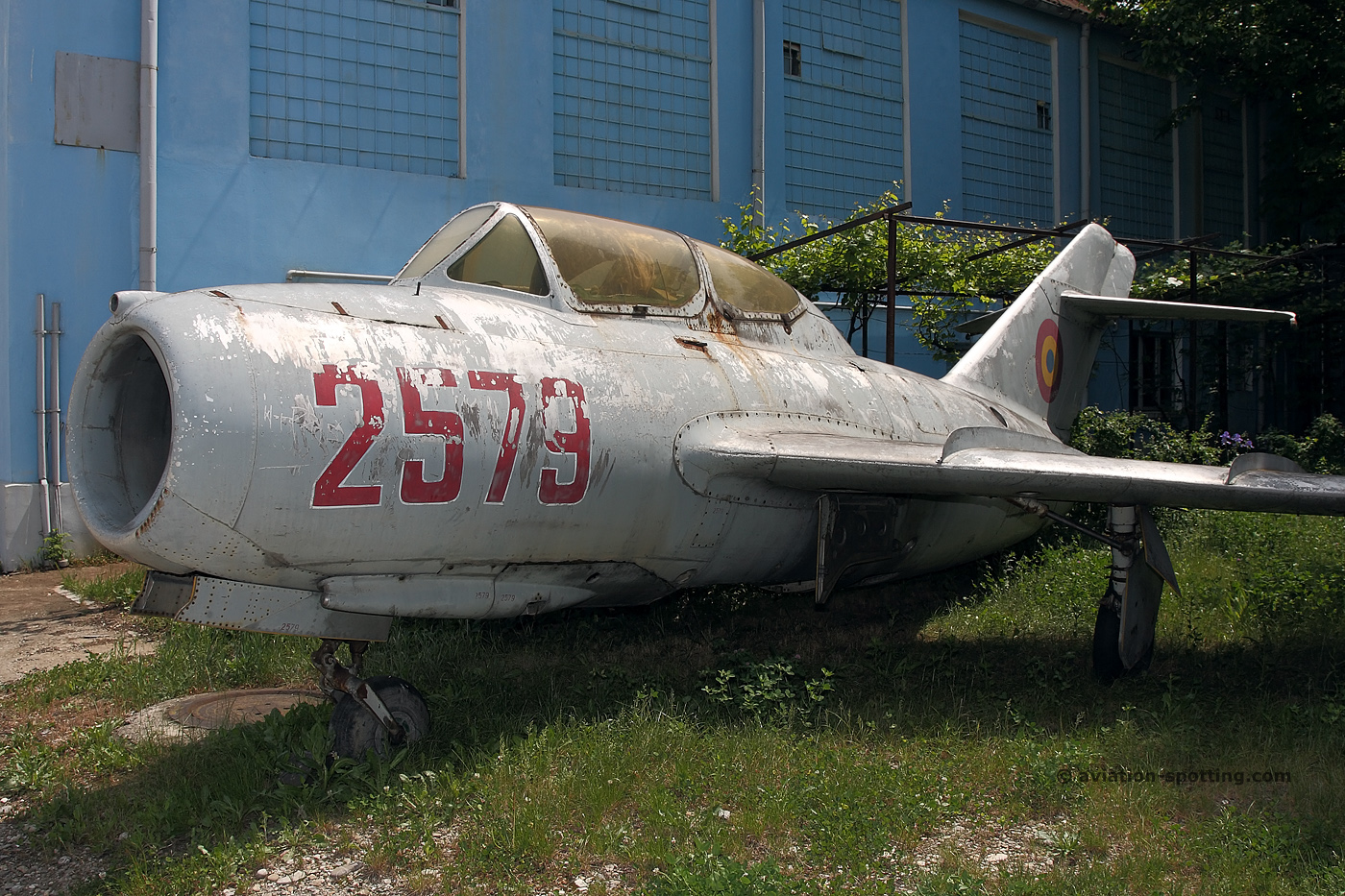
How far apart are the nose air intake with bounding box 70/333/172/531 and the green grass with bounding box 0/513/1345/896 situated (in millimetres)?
1264

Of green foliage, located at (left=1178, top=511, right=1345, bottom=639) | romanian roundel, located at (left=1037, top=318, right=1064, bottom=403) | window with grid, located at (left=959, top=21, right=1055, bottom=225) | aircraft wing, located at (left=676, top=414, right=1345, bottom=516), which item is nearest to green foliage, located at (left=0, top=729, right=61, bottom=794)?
aircraft wing, located at (left=676, top=414, right=1345, bottom=516)

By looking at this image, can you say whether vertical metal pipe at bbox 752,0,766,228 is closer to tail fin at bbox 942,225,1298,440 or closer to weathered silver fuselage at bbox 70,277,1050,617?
tail fin at bbox 942,225,1298,440

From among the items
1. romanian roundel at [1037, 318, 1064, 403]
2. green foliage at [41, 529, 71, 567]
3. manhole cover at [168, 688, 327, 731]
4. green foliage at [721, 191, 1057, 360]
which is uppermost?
green foliage at [721, 191, 1057, 360]

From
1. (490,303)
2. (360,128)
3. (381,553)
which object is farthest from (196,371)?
(360,128)

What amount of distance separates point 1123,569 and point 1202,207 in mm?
17443

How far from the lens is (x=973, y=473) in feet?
16.8

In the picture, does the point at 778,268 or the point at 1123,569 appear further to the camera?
the point at 778,268

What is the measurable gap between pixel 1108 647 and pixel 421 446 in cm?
414

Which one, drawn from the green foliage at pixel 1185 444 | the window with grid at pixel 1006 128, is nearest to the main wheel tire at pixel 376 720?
the green foliage at pixel 1185 444

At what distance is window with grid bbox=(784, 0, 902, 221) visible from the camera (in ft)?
47.7

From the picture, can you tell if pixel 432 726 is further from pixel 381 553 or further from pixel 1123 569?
pixel 1123 569

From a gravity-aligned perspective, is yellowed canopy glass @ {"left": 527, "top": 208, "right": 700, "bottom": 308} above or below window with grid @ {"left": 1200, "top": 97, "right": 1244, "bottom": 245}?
below

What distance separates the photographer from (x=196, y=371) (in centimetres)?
362

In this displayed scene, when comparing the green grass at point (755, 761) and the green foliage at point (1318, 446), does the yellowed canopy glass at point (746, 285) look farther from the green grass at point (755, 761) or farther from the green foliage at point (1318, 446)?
the green foliage at point (1318, 446)
